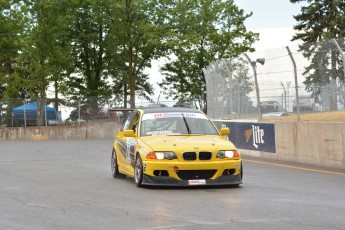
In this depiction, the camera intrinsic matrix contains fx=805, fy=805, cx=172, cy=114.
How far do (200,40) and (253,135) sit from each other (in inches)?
1612

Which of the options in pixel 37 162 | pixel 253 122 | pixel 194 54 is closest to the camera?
pixel 37 162

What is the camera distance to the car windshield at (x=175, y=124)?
13.9 metres

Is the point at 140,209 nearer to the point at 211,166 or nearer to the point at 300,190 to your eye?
the point at 211,166

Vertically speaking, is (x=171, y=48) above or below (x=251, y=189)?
above

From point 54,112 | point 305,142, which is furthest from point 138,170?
point 54,112

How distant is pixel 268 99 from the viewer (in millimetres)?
22312

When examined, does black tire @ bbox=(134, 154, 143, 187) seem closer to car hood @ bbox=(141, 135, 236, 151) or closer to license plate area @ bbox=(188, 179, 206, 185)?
car hood @ bbox=(141, 135, 236, 151)

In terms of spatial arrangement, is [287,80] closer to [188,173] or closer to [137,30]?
[188,173]

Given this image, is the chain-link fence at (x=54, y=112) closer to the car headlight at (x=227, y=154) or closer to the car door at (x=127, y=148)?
the car door at (x=127, y=148)

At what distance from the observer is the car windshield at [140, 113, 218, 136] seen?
1395cm

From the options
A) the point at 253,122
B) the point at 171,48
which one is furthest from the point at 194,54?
the point at 253,122

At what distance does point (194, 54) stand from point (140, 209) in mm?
55285

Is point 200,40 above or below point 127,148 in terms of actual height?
above

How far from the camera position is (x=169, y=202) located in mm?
10961
